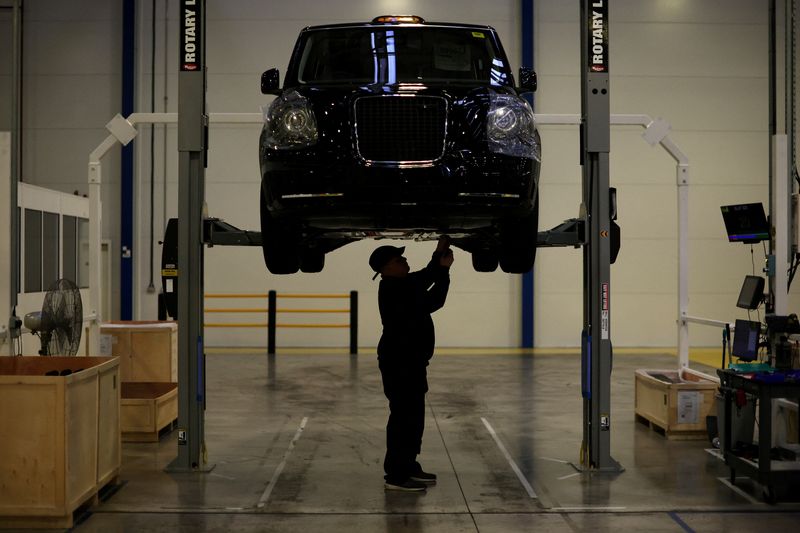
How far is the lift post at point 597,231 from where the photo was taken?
20.5 ft

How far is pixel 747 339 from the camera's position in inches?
252

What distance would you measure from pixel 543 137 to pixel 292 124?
38.2 ft

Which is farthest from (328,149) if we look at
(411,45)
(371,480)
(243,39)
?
(243,39)

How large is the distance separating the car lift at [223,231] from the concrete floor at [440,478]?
0.37 m

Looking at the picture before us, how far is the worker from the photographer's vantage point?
18.8ft

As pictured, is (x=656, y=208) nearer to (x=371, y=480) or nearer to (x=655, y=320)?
(x=655, y=320)

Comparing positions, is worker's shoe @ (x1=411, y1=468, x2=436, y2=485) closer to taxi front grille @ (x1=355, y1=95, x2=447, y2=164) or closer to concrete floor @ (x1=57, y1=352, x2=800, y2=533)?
concrete floor @ (x1=57, y1=352, x2=800, y2=533)

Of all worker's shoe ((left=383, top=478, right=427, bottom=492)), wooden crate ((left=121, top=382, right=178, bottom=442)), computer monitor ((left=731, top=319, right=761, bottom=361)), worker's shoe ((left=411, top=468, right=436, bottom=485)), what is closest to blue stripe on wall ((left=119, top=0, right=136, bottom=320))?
wooden crate ((left=121, top=382, right=178, bottom=442))

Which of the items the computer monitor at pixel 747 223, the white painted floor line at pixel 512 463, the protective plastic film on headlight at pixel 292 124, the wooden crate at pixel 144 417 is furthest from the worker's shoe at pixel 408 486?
the computer monitor at pixel 747 223

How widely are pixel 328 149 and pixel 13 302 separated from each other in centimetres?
364

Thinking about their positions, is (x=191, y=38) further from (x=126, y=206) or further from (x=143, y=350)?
(x=126, y=206)

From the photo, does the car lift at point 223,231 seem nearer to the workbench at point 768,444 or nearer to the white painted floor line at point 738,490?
the white painted floor line at point 738,490

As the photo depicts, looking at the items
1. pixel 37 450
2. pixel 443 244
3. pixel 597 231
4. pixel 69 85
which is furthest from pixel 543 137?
pixel 37 450

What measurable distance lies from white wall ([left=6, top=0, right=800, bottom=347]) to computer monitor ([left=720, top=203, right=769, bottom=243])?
784cm
